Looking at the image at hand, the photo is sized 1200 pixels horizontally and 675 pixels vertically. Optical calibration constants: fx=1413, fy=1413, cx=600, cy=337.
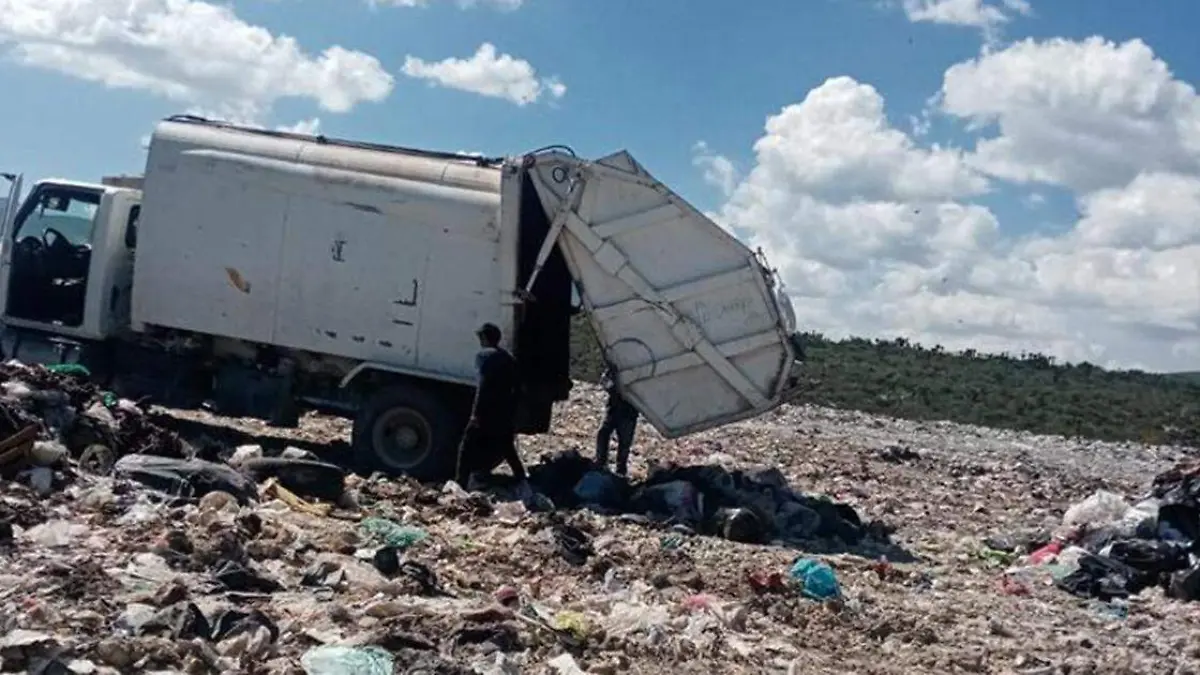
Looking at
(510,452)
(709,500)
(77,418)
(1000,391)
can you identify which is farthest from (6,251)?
(1000,391)

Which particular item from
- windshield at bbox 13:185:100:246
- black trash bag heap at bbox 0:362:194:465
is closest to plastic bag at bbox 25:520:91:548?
black trash bag heap at bbox 0:362:194:465

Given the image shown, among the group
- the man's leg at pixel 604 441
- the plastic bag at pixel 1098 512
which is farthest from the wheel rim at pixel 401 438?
the plastic bag at pixel 1098 512

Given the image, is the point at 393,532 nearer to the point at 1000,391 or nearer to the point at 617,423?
the point at 617,423

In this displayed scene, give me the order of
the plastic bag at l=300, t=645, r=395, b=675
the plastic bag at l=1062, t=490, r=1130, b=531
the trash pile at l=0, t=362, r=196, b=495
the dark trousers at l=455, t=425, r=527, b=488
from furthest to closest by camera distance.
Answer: the plastic bag at l=1062, t=490, r=1130, b=531
the dark trousers at l=455, t=425, r=527, b=488
the trash pile at l=0, t=362, r=196, b=495
the plastic bag at l=300, t=645, r=395, b=675

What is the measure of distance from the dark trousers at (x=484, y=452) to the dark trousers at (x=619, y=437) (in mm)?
1146

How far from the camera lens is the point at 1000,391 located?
3762 centimetres

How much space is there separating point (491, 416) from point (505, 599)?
12.7 ft

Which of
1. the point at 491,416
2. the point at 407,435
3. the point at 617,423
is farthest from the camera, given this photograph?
the point at 617,423

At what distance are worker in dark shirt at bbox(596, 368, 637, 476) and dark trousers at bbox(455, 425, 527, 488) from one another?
1.04 m

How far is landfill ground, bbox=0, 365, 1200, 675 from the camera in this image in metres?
5.70

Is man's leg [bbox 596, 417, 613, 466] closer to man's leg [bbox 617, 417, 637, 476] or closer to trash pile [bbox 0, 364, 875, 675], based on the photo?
man's leg [bbox 617, 417, 637, 476]

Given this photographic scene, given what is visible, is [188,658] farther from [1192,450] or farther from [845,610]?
[1192,450]

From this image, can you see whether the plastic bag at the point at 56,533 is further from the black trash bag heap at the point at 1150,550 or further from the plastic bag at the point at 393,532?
the black trash bag heap at the point at 1150,550

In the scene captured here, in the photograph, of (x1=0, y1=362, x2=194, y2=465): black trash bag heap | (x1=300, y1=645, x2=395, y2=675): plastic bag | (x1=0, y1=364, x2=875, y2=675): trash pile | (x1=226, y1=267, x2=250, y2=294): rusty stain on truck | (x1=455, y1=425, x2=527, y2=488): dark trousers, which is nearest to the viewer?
(x1=300, y1=645, x2=395, y2=675): plastic bag
